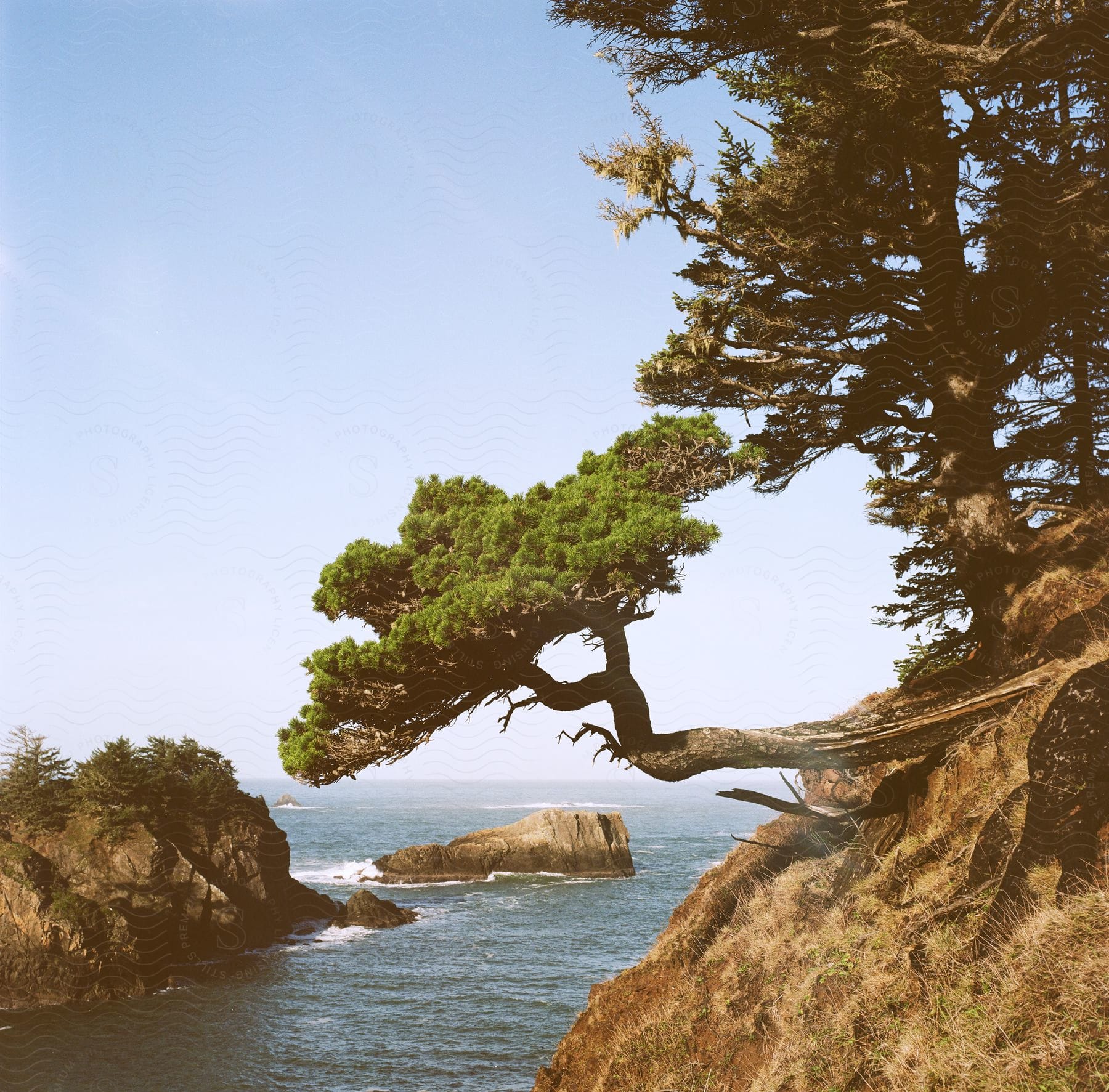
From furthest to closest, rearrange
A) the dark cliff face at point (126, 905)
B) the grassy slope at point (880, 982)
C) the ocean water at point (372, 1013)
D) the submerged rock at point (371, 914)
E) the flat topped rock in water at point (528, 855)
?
1. the flat topped rock in water at point (528, 855)
2. the submerged rock at point (371, 914)
3. the dark cliff face at point (126, 905)
4. the ocean water at point (372, 1013)
5. the grassy slope at point (880, 982)

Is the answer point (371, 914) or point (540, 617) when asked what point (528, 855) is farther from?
point (540, 617)

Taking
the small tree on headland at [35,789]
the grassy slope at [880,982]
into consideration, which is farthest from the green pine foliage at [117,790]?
the grassy slope at [880,982]

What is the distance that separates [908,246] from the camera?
1256 cm

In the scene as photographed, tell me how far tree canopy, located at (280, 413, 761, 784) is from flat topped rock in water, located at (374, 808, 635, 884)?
169 feet

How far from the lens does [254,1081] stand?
70.5ft

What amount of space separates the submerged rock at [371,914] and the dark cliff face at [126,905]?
15.1ft

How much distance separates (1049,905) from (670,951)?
8750mm

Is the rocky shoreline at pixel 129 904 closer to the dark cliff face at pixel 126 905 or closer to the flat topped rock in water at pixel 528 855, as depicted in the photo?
the dark cliff face at pixel 126 905

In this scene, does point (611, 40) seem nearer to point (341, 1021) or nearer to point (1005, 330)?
point (1005, 330)

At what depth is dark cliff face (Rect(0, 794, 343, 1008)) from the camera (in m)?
27.1

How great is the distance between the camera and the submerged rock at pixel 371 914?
40.8 m

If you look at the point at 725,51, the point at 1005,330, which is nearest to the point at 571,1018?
the point at 1005,330

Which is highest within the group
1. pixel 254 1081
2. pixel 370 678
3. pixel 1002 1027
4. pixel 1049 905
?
pixel 370 678

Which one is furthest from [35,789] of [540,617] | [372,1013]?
[540,617]
